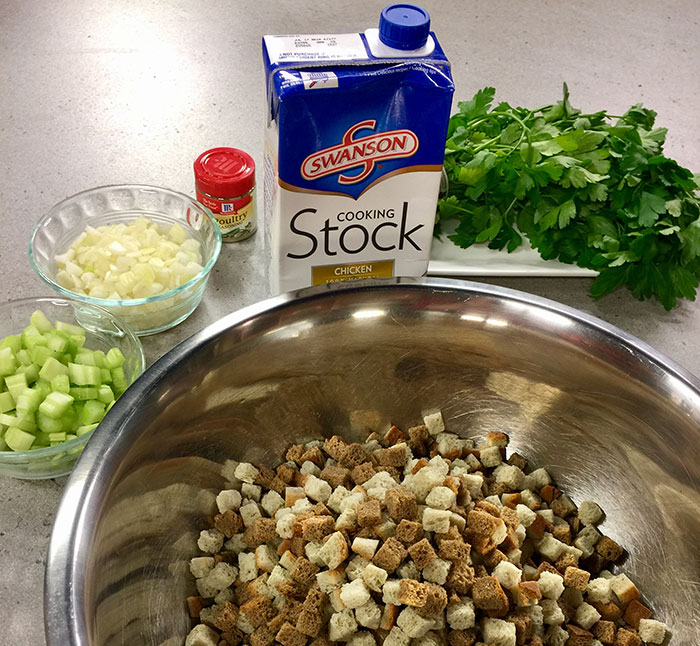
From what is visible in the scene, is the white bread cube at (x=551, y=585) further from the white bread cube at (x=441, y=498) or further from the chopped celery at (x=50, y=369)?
the chopped celery at (x=50, y=369)

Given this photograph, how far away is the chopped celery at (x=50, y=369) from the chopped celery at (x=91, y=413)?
72mm

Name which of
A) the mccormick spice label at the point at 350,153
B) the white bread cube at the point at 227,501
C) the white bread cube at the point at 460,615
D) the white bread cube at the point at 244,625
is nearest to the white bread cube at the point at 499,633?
the white bread cube at the point at 460,615

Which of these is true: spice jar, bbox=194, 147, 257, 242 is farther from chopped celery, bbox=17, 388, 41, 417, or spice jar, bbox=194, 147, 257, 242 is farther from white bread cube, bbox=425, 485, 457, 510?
white bread cube, bbox=425, 485, 457, 510

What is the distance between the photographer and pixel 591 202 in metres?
1.57

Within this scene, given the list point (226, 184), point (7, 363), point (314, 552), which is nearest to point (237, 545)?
point (314, 552)

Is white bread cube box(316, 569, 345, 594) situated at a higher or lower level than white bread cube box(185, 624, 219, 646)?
higher

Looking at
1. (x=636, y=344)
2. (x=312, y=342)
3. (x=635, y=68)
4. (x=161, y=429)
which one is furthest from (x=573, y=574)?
(x=635, y=68)

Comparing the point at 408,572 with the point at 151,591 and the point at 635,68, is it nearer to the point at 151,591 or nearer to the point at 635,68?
the point at 151,591

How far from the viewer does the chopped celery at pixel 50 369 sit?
1242 millimetres

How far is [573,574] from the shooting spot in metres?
1.14

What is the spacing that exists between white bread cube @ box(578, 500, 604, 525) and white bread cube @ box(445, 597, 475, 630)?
12.2 inches

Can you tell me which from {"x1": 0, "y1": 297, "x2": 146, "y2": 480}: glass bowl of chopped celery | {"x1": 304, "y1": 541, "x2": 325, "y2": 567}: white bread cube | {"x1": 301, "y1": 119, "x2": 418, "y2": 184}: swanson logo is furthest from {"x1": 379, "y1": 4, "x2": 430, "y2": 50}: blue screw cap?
{"x1": 304, "y1": 541, "x2": 325, "y2": 567}: white bread cube

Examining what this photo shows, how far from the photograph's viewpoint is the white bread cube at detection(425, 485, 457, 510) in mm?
1117

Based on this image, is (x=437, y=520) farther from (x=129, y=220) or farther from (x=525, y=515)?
(x=129, y=220)
